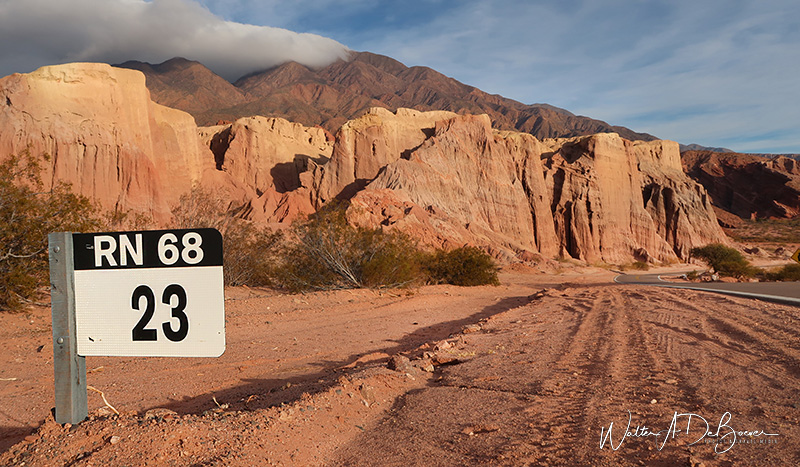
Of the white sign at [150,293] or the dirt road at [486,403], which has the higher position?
the white sign at [150,293]

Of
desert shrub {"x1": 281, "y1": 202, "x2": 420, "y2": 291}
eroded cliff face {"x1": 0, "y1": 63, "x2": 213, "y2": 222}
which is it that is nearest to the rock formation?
eroded cliff face {"x1": 0, "y1": 63, "x2": 213, "y2": 222}

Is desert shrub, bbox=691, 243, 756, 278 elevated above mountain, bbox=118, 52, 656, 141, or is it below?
below

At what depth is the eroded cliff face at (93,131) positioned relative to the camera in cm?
3003

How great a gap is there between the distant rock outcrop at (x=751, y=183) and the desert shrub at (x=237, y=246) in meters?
99.2

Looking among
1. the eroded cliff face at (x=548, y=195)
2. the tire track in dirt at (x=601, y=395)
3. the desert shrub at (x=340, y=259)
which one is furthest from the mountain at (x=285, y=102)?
the tire track in dirt at (x=601, y=395)

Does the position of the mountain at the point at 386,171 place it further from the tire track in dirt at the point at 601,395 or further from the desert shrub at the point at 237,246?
the tire track in dirt at the point at 601,395

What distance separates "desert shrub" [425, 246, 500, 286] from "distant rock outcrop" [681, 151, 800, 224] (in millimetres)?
89342

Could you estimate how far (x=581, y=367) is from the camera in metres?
5.30

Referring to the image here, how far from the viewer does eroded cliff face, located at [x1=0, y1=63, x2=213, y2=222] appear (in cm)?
3003

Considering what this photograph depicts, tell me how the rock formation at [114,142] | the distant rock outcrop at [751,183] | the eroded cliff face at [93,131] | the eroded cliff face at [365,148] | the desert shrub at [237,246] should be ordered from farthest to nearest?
1. the distant rock outcrop at [751,183]
2. the eroded cliff face at [365,148]
3. the rock formation at [114,142]
4. the eroded cliff face at [93,131]
5. the desert shrub at [237,246]

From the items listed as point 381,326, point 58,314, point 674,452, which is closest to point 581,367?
point 674,452

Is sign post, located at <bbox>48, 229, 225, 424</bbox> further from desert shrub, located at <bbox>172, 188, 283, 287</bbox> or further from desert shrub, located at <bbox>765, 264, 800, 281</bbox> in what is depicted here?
desert shrub, located at <bbox>765, 264, 800, 281</bbox>

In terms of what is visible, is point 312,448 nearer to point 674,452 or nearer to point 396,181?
point 674,452

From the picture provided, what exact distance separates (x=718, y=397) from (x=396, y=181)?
3636 cm
